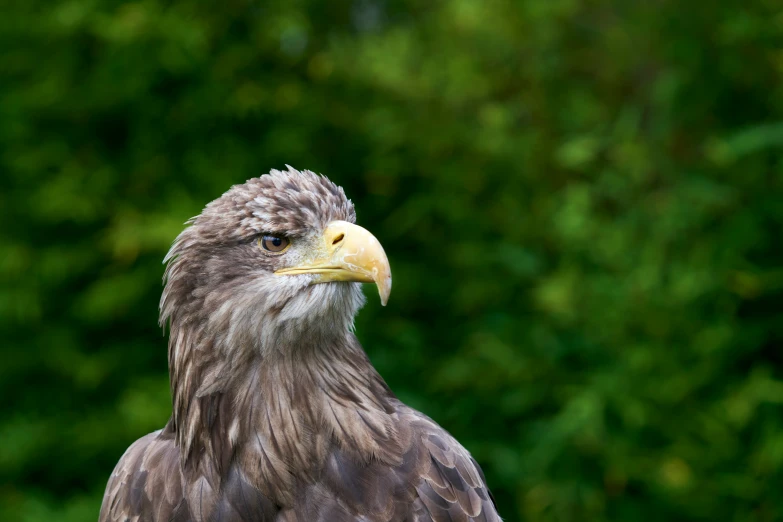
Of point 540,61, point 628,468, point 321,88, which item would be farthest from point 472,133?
point 628,468

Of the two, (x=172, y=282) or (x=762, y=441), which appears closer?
(x=172, y=282)

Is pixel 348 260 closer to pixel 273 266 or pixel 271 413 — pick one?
pixel 273 266

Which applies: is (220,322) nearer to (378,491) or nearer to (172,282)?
(172,282)

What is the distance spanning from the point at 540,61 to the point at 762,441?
2362mm

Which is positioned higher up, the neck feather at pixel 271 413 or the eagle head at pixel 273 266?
the eagle head at pixel 273 266

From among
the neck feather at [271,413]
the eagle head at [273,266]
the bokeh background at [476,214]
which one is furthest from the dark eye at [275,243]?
the bokeh background at [476,214]

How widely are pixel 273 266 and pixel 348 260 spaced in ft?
0.71

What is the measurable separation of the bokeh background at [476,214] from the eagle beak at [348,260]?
93.6 inches

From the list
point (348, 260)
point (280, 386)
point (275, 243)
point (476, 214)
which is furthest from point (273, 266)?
point (476, 214)

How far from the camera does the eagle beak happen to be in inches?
92.2

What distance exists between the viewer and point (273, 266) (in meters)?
2.46

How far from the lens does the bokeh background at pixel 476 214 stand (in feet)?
15.2

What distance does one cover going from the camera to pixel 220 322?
97.6 inches

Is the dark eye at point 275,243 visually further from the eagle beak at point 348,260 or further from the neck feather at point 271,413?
the neck feather at point 271,413
